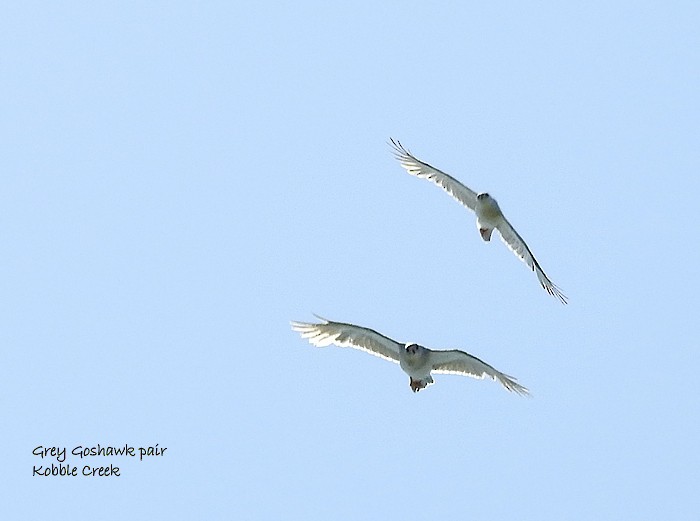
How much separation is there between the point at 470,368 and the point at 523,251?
17.1 ft

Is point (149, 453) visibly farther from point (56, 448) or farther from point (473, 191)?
point (473, 191)

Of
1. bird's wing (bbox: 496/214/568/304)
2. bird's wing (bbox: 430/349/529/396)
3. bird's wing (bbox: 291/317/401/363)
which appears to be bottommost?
bird's wing (bbox: 430/349/529/396)

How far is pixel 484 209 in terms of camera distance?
29.1 metres

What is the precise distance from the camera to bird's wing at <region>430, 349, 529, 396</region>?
25672mm

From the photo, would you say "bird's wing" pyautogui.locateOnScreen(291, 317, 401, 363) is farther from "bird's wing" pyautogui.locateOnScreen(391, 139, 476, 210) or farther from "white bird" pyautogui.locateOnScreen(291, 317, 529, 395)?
"bird's wing" pyautogui.locateOnScreen(391, 139, 476, 210)

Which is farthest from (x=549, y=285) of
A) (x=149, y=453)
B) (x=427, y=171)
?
(x=149, y=453)

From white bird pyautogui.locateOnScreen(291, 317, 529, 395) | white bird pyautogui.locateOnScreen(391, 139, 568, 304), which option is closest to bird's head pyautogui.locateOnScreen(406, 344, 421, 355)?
Answer: white bird pyautogui.locateOnScreen(291, 317, 529, 395)

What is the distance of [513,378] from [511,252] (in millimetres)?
5212

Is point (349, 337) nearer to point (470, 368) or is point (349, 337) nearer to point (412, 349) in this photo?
point (412, 349)

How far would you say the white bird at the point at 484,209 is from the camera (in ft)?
95.7

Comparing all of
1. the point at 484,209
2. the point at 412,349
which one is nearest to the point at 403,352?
the point at 412,349

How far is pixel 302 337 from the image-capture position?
81.9 feet

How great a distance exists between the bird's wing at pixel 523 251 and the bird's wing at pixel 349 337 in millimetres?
5751

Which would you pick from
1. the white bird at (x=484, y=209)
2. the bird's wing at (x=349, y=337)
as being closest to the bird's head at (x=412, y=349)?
the bird's wing at (x=349, y=337)
